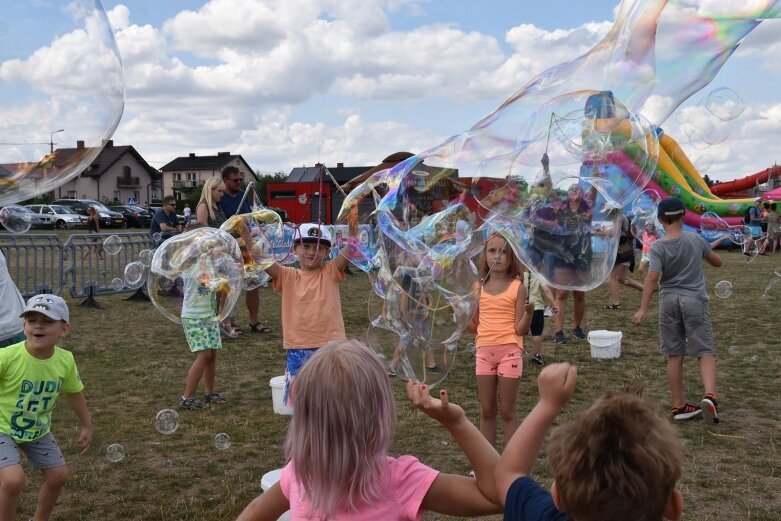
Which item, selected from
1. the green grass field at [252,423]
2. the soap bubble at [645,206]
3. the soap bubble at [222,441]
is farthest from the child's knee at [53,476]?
the soap bubble at [645,206]

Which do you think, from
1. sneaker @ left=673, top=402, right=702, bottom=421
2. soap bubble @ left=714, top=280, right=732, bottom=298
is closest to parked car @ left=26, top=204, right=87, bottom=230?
soap bubble @ left=714, top=280, right=732, bottom=298

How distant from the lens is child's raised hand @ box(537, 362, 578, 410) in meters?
1.86

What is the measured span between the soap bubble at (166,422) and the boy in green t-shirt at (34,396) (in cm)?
155

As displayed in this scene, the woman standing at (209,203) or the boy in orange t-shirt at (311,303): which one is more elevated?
the woman standing at (209,203)

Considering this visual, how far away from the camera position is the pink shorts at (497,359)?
190 inches

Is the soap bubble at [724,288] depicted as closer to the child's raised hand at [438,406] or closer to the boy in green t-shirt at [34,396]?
the boy in green t-shirt at [34,396]

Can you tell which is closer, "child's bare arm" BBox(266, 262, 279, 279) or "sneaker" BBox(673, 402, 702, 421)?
"child's bare arm" BBox(266, 262, 279, 279)

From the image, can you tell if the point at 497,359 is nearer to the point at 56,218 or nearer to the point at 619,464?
the point at 619,464

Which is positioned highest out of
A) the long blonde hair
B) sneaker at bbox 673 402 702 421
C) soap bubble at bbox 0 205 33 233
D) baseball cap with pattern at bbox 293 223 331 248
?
the long blonde hair

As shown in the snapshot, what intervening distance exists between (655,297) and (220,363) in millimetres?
8757

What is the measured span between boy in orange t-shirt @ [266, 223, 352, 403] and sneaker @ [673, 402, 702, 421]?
9.42 feet

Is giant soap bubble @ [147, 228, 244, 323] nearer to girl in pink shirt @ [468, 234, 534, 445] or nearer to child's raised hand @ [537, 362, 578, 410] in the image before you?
girl in pink shirt @ [468, 234, 534, 445]

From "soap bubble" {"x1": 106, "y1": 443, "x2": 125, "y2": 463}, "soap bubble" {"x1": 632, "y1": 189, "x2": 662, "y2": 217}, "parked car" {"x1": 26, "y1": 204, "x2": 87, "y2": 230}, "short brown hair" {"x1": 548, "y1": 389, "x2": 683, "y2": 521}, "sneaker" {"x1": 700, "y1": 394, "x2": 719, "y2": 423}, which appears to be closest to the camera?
"short brown hair" {"x1": 548, "y1": 389, "x2": 683, "y2": 521}

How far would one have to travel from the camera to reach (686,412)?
5.90 metres
